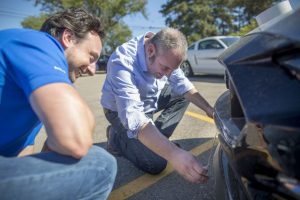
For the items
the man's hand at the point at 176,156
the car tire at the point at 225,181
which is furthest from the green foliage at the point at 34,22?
the car tire at the point at 225,181

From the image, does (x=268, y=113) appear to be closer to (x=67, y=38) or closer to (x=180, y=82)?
(x=67, y=38)

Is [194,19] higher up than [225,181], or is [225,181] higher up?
[225,181]

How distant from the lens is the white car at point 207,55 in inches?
326

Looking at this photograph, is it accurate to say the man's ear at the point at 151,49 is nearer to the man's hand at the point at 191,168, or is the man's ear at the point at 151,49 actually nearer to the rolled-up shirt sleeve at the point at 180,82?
the rolled-up shirt sleeve at the point at 180,82

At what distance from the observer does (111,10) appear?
98.0ft

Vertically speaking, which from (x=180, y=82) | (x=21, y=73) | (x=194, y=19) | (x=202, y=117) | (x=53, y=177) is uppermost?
(x=21, y=73)

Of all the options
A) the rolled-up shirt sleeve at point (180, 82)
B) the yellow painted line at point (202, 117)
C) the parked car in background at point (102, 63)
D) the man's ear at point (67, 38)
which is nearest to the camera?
the man's ear at point (67, 38)

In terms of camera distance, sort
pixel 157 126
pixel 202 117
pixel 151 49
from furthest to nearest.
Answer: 1. pixel 202 117
2. pixel 157 126
3. pixel 151 49

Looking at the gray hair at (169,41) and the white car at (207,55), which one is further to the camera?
the white car at (207,55)

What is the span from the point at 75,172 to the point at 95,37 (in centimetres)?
73

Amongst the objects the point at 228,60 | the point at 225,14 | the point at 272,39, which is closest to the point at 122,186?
the point at 228,60

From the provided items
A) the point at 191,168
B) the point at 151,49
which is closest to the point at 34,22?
the point at 151,49

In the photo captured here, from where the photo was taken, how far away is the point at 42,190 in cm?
125

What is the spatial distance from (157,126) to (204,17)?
31.0 m
